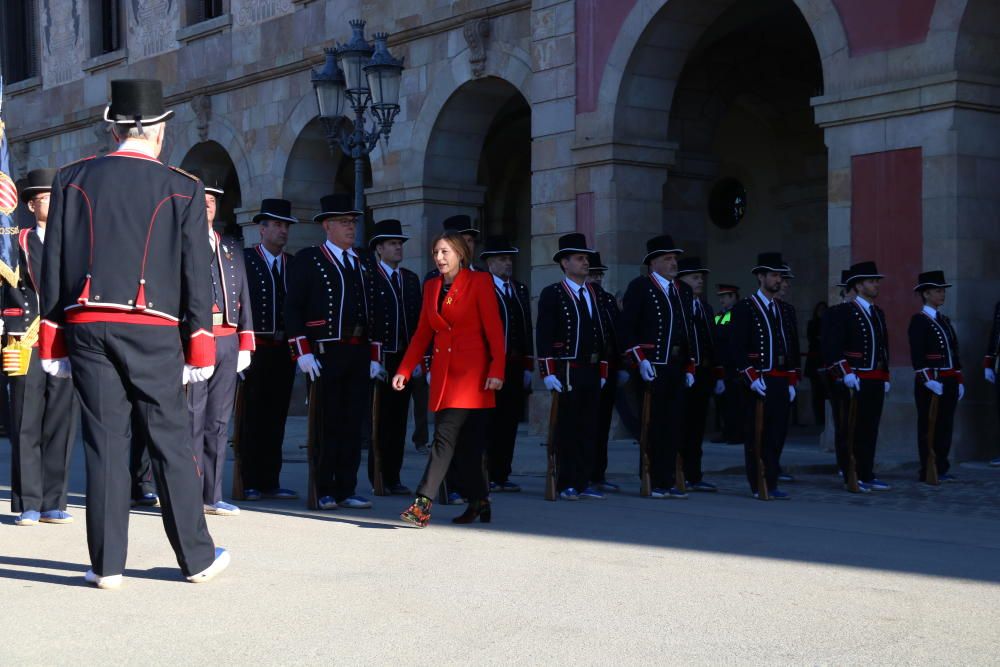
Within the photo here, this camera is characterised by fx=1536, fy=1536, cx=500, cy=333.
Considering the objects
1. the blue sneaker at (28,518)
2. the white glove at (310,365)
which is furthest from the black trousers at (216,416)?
the blue sneaker at (28,518)

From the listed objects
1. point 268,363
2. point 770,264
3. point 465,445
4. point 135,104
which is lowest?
point 465,445

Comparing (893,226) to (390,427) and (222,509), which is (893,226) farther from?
(222,509)

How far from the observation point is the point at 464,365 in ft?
28.8

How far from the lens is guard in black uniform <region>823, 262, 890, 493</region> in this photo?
38.4 ft

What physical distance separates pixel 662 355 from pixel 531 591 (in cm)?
469

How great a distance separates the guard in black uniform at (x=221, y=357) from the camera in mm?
9109

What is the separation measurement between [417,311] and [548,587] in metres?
4.85

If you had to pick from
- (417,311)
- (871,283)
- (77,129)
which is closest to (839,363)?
(871,283)

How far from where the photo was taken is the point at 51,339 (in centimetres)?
628

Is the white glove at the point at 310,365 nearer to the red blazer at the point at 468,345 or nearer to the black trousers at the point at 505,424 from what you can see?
the red blazer at the point at 468,345

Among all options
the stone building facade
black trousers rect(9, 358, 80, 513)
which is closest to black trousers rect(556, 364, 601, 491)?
black trousers rect(9, 358, 80, 513)

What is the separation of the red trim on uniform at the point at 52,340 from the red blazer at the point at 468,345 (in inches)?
113

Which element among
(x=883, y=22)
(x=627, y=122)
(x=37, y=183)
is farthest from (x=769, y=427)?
(x=627, y=122)

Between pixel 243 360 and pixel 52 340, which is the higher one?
pixel 52 340
